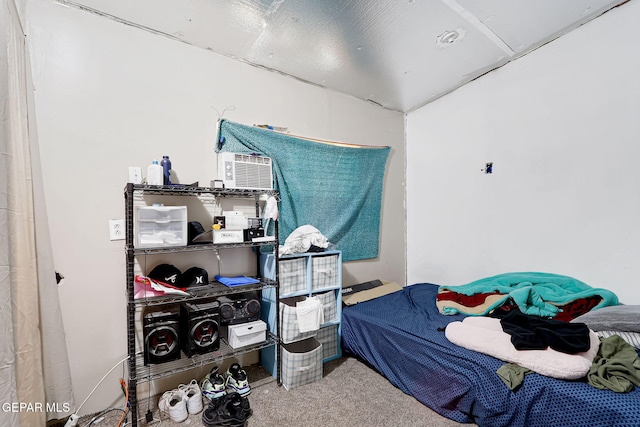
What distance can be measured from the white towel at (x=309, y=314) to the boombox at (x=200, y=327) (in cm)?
56

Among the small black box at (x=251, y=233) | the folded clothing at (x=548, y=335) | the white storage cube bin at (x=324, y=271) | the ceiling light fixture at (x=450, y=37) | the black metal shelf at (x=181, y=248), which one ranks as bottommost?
the folded clothing at (x=548, y=335)

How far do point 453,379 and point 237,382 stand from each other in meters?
1.36

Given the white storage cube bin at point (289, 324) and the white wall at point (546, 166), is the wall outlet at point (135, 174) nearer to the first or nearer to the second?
the white storage cube bin at point (289, 324)

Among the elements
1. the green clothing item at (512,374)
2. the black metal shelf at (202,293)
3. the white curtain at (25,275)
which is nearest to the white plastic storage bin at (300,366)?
the black metal shelf at (202,293)

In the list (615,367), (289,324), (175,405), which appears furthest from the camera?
(289,324)

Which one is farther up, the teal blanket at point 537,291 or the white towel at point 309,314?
the teal blanket at point 537,291

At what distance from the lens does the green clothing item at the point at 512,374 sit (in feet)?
4.42

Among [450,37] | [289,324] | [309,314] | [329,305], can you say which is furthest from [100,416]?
[450,37]

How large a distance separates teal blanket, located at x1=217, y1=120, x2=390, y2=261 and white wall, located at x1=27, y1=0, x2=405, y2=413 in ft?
1.09

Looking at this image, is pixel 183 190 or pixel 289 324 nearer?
pixel 183 190

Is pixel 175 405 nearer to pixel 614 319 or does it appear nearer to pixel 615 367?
pixel 615 367

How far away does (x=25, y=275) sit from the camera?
4.47 feet

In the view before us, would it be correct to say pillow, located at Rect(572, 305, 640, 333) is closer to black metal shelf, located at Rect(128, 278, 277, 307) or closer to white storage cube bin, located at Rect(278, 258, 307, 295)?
white storage cube bin, located at Rect(278, 258, 307, 295)

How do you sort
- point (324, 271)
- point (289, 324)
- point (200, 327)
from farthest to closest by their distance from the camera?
point (324, 271) < point (289, 324) < point (200, 327)
